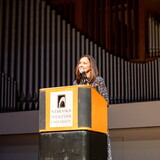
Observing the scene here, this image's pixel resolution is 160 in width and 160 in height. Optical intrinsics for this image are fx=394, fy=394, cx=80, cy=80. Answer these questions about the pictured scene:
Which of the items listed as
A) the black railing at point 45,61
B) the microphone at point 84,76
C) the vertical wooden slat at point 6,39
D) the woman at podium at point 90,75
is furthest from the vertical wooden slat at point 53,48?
the microphone at point 84,76

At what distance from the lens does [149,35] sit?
17.6 feet

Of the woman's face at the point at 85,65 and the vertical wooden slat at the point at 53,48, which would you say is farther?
the vertical wooden slat at the point at 53,48

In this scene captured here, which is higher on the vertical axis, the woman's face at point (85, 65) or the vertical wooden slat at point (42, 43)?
the vertical wooden slat at point (42, 43)

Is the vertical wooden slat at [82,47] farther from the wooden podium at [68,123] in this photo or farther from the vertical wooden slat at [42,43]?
the wooden podium at [68,123]

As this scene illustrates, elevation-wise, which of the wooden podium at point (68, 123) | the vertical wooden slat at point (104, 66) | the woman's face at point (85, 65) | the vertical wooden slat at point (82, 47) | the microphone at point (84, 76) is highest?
the vertical wooden slat at point (82, 47)

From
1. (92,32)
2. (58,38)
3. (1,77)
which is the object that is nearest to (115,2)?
(92,32)

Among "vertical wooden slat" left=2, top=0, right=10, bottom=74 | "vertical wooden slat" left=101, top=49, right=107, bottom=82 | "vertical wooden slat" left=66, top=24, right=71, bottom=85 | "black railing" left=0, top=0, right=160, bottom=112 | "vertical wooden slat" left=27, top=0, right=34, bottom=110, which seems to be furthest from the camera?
"vertical wooden slat" left=2, top=0, right=10, bottom=74

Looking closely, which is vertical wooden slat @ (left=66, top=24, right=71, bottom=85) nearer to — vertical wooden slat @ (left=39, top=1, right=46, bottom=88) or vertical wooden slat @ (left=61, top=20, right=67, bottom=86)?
vertical wooden slat @ (left=61, top=20, right=67, bottom=86)

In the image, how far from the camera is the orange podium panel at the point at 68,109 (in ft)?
7.04

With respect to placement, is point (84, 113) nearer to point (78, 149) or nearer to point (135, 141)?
point (78, 149)

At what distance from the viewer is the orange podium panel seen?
2146mm

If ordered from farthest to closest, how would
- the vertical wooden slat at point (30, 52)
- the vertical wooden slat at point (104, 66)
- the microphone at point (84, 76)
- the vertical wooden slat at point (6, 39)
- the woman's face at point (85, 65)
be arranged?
the vertical wooden slat at point (6, 39), the vertical wooden slat at point (30, 52), the vertical wooden slat at point (104, 66), the woman's face at point (85, 65), the microphone at point (84, 76)

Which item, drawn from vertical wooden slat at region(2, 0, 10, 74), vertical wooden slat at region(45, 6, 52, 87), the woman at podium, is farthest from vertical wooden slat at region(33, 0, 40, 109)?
the woman at podium

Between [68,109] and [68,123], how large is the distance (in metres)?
0.08
